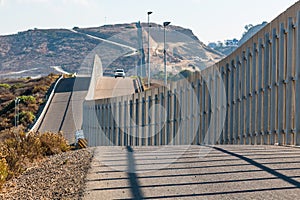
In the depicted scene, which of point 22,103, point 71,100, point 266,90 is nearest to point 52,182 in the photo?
point 266,90

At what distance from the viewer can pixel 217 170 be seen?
435 inches

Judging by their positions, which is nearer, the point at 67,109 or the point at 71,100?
the point at 67,109

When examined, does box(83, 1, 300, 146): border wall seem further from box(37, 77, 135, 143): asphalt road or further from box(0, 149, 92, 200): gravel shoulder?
box(37, 77, 135, 143): asphalt road

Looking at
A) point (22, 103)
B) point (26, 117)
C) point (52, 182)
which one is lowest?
point (52, 182)

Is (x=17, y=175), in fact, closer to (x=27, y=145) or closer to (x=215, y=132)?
(x=27, y=145)

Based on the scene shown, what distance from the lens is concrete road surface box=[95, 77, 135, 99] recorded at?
73.6m

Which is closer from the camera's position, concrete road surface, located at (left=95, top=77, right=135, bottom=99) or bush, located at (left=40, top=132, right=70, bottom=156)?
bush, located at (left=40, top=132, right=70, bottom=156)

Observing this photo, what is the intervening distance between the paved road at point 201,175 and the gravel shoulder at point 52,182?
0.74 feet

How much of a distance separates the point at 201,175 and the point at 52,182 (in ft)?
8.56

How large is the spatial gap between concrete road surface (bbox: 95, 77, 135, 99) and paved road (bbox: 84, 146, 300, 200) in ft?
187

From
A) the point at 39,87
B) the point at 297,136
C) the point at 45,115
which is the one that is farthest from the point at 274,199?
the point at 39,87

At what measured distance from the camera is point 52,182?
11445 mm

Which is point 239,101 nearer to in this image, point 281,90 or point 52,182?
point 281,90

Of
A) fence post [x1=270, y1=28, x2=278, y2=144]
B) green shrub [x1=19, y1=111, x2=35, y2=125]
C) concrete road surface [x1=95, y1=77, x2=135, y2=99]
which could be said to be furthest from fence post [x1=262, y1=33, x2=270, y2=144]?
concrete road surface [x1=95, y1=77, x2=135, y2=99]
